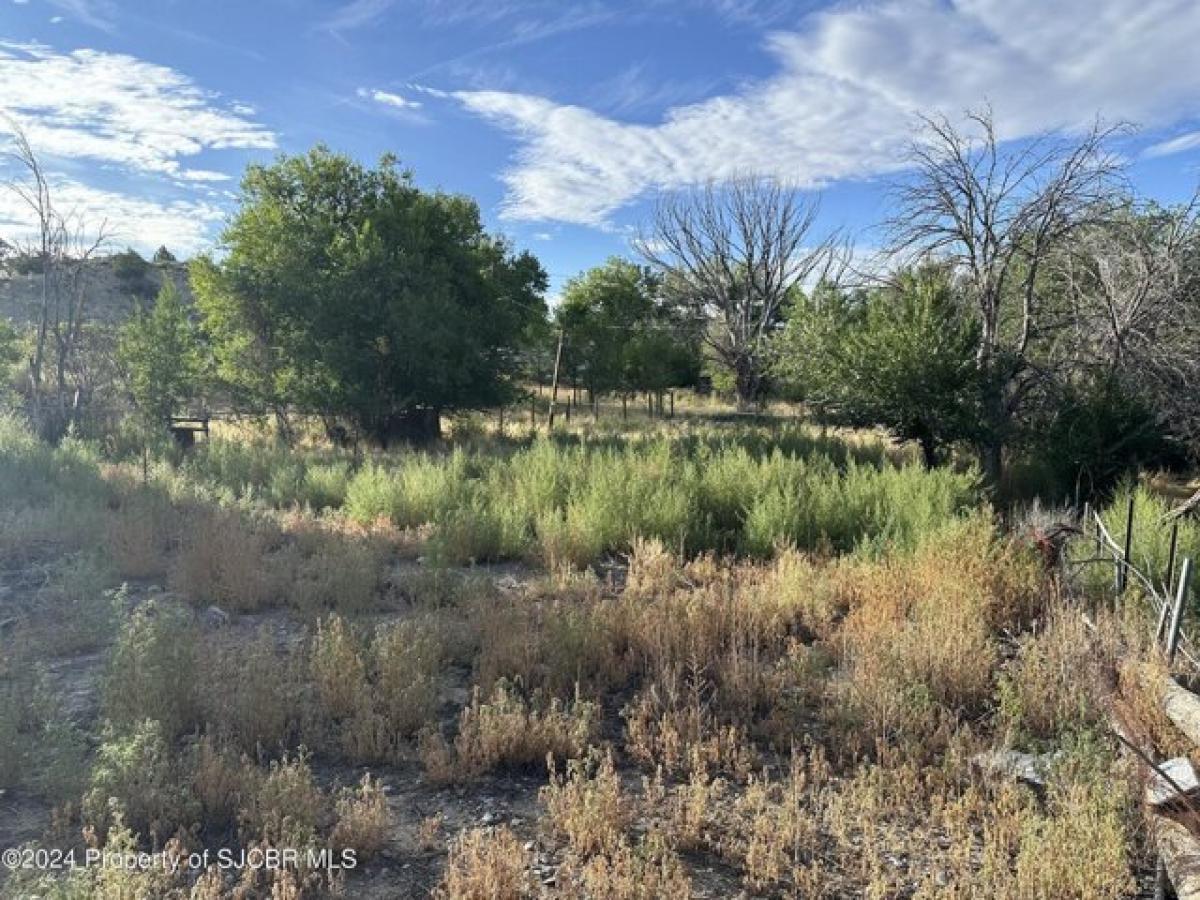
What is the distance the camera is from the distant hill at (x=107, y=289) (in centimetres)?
3641

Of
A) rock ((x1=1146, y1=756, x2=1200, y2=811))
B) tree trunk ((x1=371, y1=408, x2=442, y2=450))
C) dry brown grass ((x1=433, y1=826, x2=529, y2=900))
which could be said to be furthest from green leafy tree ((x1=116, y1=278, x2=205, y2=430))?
rock ((x1=1146, y1=756, x2=1200, y2=811))

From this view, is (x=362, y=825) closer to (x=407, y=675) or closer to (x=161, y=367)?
(x=407, y=675)

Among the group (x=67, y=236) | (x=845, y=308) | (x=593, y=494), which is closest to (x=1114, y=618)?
(x=593, y=494)

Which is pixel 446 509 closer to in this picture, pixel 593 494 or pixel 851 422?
pixel 593 494

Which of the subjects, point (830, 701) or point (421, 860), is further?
point (830, 701)

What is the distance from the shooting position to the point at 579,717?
3.95 metres

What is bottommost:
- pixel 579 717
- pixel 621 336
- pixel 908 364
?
pixel 579 717

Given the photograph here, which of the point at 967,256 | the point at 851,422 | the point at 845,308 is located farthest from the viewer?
the point at 845,308

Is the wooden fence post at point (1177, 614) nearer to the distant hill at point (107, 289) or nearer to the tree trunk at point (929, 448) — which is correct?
the tree trunk at point (929, 448)

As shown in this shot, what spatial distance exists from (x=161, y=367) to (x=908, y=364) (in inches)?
724

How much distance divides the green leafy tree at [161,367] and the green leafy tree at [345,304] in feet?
3.17

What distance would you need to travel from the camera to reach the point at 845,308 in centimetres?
1745

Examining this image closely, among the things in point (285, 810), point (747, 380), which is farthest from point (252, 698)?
point (747, 380)

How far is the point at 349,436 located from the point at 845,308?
13.0m
